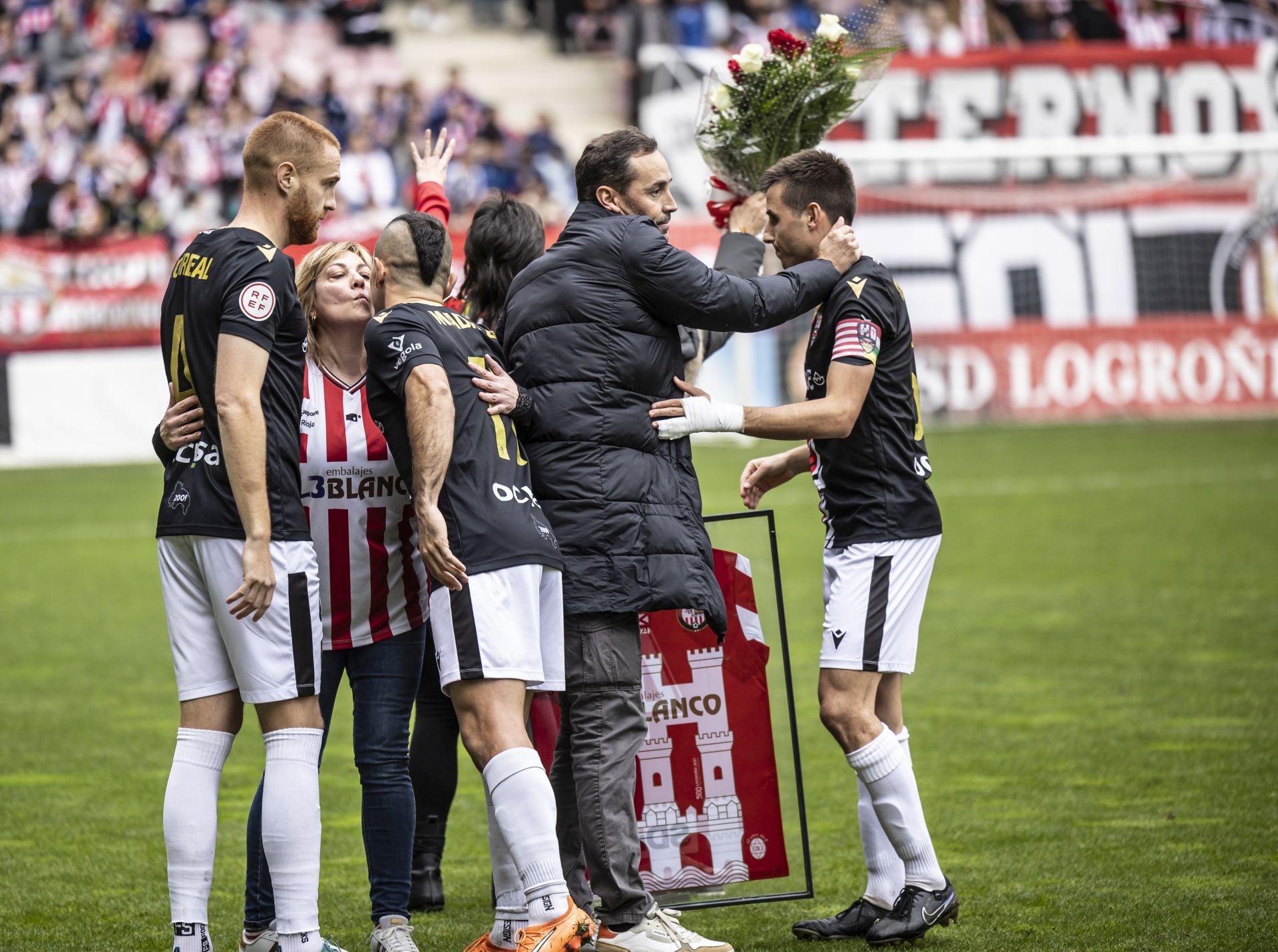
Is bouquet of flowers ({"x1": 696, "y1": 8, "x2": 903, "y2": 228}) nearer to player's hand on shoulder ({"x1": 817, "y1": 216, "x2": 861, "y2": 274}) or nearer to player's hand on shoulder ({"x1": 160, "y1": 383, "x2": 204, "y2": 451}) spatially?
player's hand on shoulder ({"x1": 817, "y1": 216, "x2": 861, "y2": 274})

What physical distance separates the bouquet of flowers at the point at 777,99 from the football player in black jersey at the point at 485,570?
1.33 meters

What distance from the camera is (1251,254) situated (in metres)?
21.5

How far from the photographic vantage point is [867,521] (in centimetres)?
447

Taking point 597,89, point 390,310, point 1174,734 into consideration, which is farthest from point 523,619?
point 597,89

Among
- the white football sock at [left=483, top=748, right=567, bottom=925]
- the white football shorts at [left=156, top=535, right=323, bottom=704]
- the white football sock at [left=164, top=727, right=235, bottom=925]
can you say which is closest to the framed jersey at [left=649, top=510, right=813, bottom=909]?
the white football sock at [left=483, top=748, right=567, bottom=925]

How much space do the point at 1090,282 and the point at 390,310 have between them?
18780mm

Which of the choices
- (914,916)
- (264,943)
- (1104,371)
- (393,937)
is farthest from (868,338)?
(1104,371)

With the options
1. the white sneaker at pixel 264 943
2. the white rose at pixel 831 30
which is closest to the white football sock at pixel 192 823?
the white sneaker at pixel 264 943

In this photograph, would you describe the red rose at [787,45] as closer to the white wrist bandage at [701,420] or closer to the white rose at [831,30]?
the white rose at [831,30]

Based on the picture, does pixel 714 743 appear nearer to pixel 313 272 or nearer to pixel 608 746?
pixel 608 746

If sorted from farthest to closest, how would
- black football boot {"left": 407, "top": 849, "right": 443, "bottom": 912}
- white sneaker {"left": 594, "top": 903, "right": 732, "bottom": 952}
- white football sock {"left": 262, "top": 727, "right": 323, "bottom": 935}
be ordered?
1. black football boot {"left": 407, "top": 849, "right": 443, "bottom": 912}
2. white sneaker {"left": 594, "top": 903, "right": 732, "bottom": 952}
3. white football sock {"left": 262, "top": 727, "right": 323, "bottom": 935}

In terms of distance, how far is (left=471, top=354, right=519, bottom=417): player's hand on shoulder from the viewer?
4023mm

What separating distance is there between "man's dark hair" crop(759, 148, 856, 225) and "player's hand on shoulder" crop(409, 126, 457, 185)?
46.9 inches

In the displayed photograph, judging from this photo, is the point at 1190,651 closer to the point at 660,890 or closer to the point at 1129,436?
the point at 660,890
